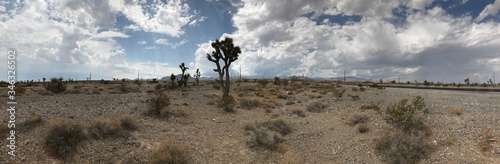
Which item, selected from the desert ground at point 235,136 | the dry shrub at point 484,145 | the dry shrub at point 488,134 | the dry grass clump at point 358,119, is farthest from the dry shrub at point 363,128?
the dry shrub at point 488,134

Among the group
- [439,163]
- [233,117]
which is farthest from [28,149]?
[439,163]

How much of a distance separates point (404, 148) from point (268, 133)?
6.21m

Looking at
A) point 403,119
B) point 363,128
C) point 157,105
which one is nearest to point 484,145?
point 403,119

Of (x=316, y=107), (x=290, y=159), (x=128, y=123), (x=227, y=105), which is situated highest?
(x=227, y=105)

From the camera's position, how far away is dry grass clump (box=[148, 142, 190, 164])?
11.8 meters

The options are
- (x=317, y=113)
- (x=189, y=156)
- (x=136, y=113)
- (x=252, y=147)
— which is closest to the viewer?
(x=189, y=156)

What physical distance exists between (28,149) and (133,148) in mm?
3833

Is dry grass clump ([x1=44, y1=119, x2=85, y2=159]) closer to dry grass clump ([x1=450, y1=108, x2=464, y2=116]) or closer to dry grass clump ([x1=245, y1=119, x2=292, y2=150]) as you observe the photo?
dry grass clump ([x1=245, y1=119, x2=292, y2=150])

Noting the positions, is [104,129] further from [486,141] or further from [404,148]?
[486,141]

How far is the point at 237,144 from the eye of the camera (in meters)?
14.7

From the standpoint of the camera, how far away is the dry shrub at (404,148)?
465 inches

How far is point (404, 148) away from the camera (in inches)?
475

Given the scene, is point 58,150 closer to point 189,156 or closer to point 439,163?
point 189,156

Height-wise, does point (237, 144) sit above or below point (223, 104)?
below
